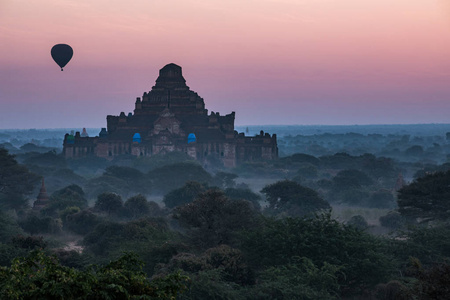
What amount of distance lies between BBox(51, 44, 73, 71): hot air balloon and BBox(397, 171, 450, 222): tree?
63.4 meters

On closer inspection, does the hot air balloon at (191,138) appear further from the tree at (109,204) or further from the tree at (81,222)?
the tree at (81,222)

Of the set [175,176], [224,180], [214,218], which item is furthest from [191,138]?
[214,218]

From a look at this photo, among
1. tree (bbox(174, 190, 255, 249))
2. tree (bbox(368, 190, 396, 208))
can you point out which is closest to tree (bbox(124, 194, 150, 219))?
tree (bbox(174, 190, 255, 249))

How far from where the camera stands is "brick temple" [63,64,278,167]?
117m

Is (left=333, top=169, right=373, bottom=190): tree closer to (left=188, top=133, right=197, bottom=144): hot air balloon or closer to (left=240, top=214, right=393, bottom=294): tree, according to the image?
(left=188, top=133, right=197, bottom=144): hot air balloon

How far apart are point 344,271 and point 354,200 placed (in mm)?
49203

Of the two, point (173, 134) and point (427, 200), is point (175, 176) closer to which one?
point (173, 134)

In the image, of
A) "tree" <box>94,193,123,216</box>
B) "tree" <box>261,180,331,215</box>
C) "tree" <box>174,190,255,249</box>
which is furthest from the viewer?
"tree" <box>261,180,331,215</box>

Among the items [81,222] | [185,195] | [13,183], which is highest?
[13,183]

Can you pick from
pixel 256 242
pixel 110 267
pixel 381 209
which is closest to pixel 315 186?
pixel 381 209

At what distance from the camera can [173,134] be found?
386 ft

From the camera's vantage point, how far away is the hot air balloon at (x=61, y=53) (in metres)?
94.5

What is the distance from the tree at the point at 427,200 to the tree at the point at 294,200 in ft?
45.9

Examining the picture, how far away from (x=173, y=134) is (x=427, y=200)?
77172 mm
